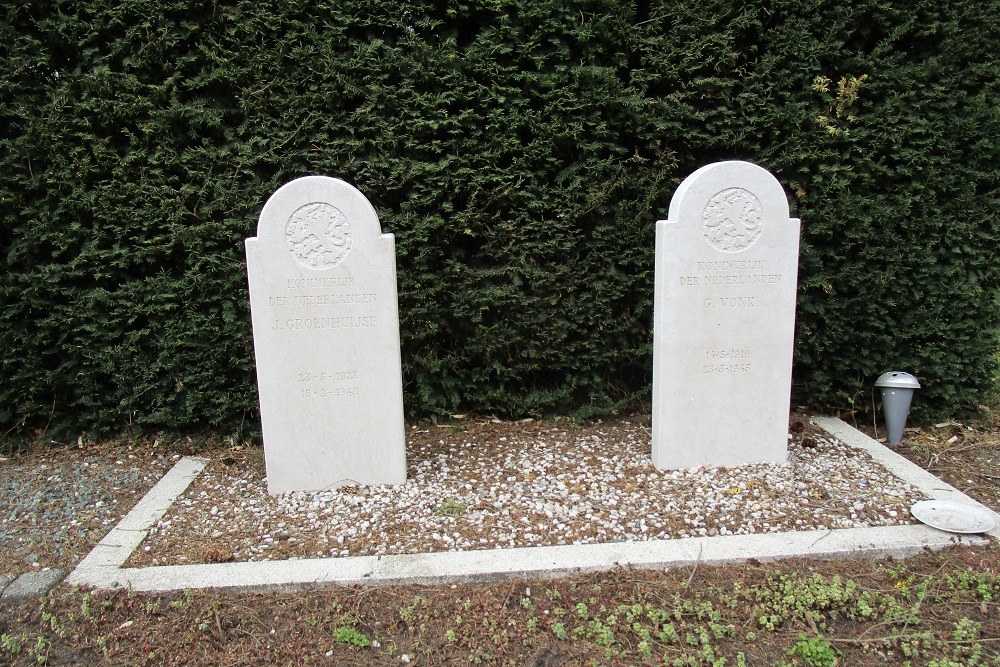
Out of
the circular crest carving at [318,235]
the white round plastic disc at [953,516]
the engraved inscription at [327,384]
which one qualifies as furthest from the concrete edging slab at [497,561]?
the circular crest carving at [318,235]

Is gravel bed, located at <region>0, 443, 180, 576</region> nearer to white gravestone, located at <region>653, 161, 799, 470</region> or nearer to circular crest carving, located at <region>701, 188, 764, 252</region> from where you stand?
white gravestone, located at <region>653, 161, 799, 470</region>

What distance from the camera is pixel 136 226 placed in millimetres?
3943

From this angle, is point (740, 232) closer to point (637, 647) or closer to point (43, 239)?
point (637, 647)

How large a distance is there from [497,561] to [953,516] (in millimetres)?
2313

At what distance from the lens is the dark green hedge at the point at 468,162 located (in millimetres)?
3865

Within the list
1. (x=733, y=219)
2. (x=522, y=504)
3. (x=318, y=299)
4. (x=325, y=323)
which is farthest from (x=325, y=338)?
(x=733, y=219)

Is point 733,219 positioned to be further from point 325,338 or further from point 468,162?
point 325,338

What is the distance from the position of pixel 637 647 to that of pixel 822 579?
93 centimetres

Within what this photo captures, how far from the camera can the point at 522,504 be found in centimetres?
330

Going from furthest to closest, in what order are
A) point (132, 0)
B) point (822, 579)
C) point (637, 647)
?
1. point (132, 0)
2. point (822, 579)
3. point (637, 647)

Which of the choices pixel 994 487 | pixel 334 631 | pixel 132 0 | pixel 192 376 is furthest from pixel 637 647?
pixel 132 0

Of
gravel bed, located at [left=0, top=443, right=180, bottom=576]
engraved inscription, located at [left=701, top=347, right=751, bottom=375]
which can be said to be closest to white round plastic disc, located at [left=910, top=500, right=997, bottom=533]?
engraved inscription, located at [left=701, top=347, right=751, bottom=375]

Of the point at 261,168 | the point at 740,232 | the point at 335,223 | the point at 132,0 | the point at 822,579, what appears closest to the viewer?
the point at 822,579

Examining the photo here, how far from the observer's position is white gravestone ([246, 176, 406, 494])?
10.6ft
